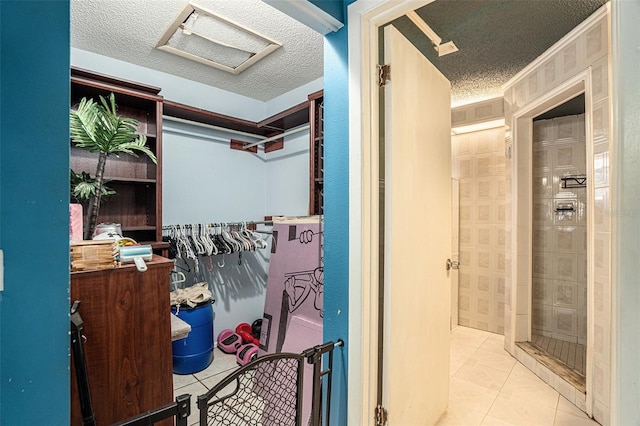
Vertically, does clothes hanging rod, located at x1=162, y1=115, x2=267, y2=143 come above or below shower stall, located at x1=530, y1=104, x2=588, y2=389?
above

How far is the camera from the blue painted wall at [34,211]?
2.08 ft

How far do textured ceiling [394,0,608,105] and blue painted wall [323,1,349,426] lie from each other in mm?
571

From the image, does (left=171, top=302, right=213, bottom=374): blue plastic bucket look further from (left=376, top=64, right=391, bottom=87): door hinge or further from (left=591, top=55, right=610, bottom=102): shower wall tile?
(left=591, top=55, right=610, bottom=102): shower wall tile

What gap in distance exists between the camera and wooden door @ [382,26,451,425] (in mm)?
1340

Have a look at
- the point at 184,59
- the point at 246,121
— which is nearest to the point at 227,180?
the point at 246,121

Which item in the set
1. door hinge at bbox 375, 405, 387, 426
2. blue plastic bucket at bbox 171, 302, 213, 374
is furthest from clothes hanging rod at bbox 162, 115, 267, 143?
door hinge at bbox 375, 405, 387, 426

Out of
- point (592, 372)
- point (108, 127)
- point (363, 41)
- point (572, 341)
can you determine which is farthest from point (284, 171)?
point (572, 341)

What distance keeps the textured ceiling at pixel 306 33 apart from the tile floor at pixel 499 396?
2341mm

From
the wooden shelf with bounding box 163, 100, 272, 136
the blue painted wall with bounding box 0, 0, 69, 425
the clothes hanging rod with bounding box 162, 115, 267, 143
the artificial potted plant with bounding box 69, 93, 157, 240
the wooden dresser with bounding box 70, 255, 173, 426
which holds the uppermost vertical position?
the wooden shelf with bounding box 163, 100, 272, 136

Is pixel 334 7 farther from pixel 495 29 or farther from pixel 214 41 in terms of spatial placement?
pixel 495 29

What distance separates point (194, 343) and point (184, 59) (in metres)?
2.27

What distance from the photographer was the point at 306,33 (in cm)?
214

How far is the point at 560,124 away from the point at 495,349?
227 centimetres

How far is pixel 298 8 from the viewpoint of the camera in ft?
3.87
